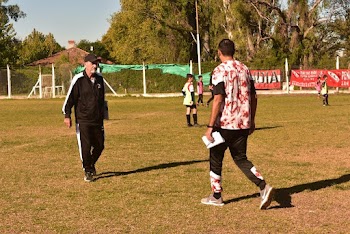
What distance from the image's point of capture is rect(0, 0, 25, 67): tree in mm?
75562

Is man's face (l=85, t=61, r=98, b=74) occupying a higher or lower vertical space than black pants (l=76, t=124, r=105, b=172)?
higher

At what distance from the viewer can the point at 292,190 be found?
8562mm

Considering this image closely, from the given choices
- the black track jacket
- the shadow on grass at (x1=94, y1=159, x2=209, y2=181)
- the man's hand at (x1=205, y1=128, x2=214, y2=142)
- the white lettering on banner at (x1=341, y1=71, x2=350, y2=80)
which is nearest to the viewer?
the man's hand at (x1=205, y1=128, x2=214, y2=142)

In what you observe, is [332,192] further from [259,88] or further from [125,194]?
[259,88]

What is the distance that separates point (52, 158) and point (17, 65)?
66696 mm

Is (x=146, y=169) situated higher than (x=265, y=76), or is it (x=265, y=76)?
(x=265, y=76)

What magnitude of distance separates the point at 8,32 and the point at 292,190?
7226 centimetres

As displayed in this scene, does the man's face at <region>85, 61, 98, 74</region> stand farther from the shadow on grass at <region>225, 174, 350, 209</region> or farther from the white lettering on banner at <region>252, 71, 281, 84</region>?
the white lettering on banner at <region>252, 71, 281, 84</region>

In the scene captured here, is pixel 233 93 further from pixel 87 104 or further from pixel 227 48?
pixel 87 104

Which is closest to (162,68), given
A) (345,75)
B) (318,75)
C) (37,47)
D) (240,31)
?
(240,31)

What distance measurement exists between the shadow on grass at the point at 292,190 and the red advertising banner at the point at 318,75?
35.1 metres

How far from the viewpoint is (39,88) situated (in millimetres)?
52312

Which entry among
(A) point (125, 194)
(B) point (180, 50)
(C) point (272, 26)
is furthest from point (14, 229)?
(B) point (180, 50)

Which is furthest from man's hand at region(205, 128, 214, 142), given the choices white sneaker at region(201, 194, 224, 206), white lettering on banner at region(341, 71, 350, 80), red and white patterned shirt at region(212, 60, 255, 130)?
white lettering on banner at region(341, 71, 350, 80)
